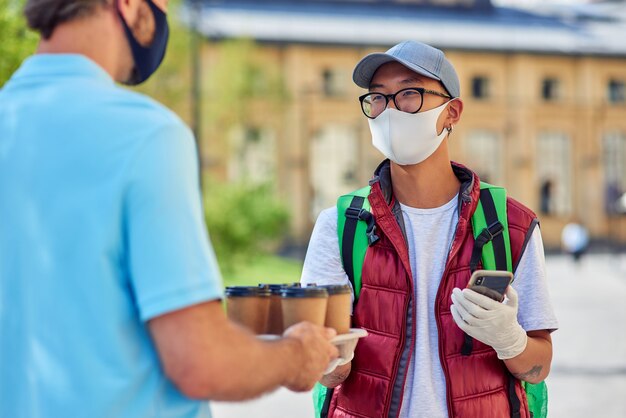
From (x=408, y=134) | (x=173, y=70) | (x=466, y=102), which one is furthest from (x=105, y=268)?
(x=466, y=102)

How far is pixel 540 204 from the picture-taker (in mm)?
59500

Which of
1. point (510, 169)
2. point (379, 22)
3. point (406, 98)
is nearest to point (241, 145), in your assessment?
point (379, 22)

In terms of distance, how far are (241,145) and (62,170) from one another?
169 feet

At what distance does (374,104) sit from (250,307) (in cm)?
133

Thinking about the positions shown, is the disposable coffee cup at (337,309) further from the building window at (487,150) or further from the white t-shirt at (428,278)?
the building window at (487,150)

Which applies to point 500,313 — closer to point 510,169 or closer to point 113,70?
point 113,70

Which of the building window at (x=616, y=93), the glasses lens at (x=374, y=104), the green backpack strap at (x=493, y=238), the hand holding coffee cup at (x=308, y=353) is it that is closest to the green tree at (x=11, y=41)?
the glasses lens at (x=374, y=104)

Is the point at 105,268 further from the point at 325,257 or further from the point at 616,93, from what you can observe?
the point at 616,93

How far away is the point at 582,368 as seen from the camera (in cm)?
1267

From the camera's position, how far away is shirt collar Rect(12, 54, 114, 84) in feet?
6.54

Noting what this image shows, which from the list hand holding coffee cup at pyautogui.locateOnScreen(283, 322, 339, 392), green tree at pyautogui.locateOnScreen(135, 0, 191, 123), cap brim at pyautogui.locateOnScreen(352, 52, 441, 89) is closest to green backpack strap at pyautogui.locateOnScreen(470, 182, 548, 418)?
cap brim at pyautogui.locateOnScreen(352, 52, 441, 89)

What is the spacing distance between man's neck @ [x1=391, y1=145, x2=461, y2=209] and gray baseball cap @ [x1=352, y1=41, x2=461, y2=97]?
0.27m

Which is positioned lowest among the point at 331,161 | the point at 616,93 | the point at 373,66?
the point at 331,161

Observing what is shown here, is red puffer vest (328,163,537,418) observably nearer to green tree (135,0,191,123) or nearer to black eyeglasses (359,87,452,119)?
black eyeglasses (359,87,452,119)
